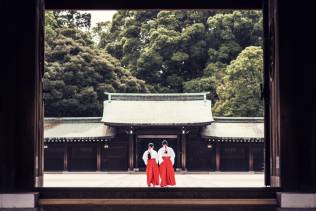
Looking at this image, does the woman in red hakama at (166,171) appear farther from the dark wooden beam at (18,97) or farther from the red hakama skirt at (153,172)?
the dark wooden beam at (18,97)

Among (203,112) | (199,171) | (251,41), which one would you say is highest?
(251,41)

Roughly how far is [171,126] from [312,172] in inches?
932

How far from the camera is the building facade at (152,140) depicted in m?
32.6

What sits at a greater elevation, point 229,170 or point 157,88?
point 157,88

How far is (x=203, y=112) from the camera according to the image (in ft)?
114

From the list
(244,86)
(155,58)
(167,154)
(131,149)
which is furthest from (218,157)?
(167,154)

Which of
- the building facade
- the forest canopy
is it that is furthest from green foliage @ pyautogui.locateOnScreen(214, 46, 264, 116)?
the building facade

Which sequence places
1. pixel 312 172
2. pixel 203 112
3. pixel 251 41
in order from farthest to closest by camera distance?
1. pixel 251 41
2. pixel 203 112
3. pixel 312 172

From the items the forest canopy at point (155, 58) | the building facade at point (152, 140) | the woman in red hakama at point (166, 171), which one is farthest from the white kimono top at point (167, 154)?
the forest canopy at point (155, 58)

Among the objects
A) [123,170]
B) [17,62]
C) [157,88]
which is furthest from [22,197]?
[157,88]

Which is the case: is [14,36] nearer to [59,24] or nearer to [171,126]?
[171,126]

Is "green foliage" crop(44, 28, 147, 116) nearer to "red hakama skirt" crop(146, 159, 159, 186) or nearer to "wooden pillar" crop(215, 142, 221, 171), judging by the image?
"wooden pillar" crop(215, 142, 221, 171)

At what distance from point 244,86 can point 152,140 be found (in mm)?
5863

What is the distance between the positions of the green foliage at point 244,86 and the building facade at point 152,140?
3.09 m
